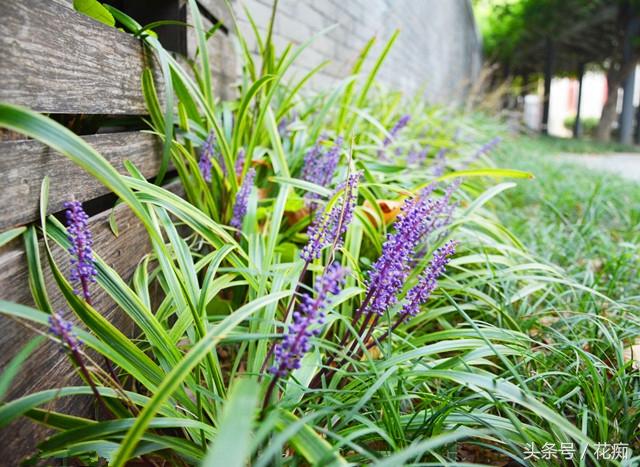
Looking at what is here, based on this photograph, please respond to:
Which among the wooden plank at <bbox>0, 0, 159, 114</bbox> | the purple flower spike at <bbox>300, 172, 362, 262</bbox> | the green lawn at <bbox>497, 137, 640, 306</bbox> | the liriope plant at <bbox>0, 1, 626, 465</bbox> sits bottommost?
the green lawn at <bbox>497, 137, 640, 306</bbox>

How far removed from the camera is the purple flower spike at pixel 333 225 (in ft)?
2.57

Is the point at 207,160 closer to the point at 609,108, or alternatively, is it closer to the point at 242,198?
the point at 242,198

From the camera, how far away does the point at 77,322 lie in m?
0.91

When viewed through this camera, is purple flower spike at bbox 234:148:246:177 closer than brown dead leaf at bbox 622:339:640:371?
No

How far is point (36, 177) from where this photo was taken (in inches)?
30.9

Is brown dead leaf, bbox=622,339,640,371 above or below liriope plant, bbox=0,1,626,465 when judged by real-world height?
below

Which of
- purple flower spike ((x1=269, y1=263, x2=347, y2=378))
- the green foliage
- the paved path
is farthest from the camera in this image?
the paved path

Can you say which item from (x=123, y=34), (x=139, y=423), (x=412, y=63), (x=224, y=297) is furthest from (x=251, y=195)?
(x=412, y=63)

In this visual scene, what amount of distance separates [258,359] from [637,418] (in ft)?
2.26

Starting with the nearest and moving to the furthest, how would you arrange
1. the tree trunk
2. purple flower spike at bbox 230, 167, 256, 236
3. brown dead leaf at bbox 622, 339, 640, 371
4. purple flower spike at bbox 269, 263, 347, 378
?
purple flower spike at bbox 269, 263, 347, 378
brown dead leaf at bbox 622, 339, 640, 371
purple flower spike at bbox 230, 167, 256, 236
the tree trunk

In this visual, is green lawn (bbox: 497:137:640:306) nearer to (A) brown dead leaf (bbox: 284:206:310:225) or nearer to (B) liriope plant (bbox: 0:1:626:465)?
(B) liriope plant (bbox: 0:1:626:465)

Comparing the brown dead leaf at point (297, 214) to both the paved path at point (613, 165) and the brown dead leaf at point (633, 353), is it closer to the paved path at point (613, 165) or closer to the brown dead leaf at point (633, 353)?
the brown dead leaf at point (633, 353)

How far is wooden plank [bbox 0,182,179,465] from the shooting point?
0.71 m

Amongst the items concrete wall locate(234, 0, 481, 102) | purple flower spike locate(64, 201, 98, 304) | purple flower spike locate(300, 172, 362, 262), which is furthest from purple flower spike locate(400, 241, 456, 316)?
concrete wall locate(234, 0, 481, 102)
